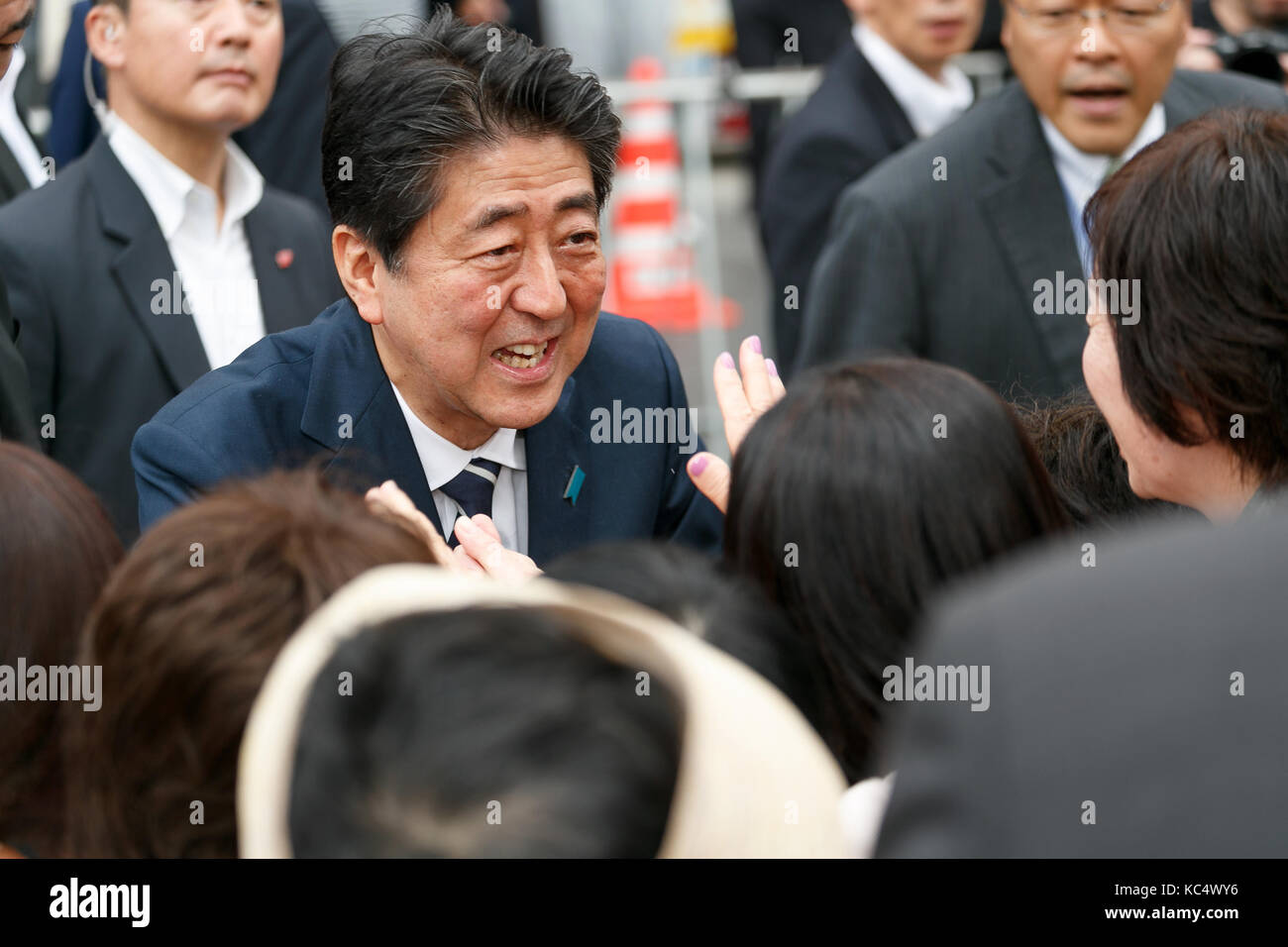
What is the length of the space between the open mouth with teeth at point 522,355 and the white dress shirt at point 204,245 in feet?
3.92

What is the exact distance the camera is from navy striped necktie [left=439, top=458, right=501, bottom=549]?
113 inches

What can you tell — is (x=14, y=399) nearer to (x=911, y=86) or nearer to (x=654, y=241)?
(x=911, y=86)

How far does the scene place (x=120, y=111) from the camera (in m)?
3.94

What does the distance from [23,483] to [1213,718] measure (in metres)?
1.42

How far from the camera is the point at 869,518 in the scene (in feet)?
6.03

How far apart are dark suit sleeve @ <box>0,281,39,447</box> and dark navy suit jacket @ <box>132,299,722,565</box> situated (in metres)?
0.42

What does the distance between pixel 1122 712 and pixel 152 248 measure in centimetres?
315

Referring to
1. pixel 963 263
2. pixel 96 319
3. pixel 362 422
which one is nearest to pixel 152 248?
pixel 96 319

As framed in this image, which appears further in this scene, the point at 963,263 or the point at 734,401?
the point at 963,263

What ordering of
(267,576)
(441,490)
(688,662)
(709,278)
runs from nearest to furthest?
(688,662) < (267,576) < (441,490) < (709,278)

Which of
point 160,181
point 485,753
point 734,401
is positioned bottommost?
point 485,753

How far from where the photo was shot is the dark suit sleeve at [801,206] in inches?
188
